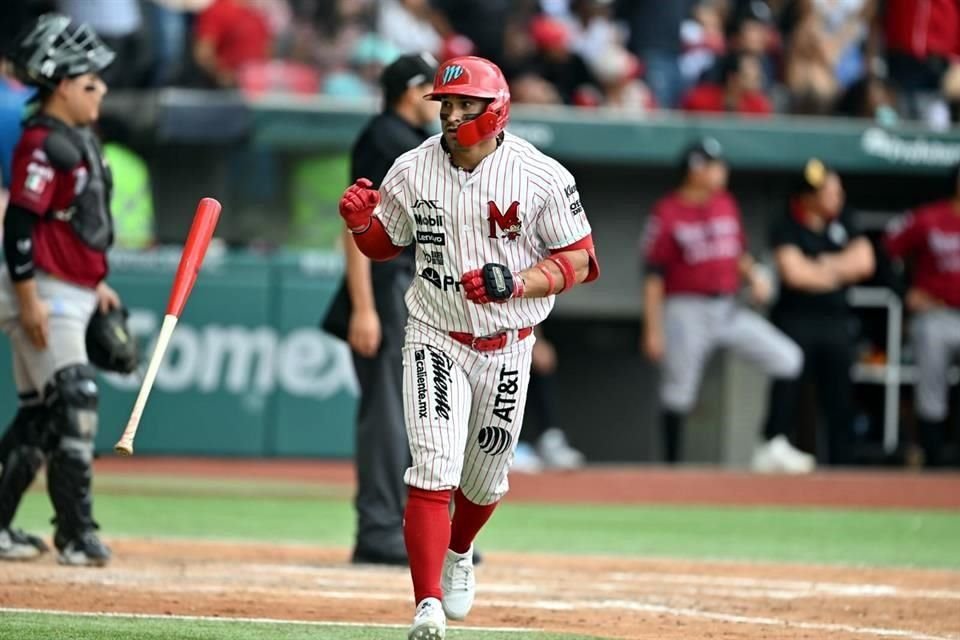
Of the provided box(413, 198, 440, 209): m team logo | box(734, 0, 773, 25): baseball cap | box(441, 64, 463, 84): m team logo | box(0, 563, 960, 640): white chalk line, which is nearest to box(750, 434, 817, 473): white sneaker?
box(734, 0, 773, 25): baseball cap

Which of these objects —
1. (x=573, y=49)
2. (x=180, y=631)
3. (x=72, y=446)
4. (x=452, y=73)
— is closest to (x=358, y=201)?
(x=452, y=73)

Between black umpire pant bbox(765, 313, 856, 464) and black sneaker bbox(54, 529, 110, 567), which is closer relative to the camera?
black sneaker bbox(54, 529, 110, 567)

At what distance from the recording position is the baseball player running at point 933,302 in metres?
13.7

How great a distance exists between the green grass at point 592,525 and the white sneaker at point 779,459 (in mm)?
938

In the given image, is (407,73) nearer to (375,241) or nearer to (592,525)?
(375,241)

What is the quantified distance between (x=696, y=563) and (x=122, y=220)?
18.9 feet

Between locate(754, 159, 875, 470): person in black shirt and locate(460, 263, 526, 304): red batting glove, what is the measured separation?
784cm

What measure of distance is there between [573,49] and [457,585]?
9.35 metres

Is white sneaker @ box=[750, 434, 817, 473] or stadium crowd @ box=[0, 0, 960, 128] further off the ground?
stadium crowd @ box=[0, 0, 960, 128]

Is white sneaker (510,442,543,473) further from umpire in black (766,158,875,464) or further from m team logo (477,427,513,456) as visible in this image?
m team logo (477,427,513,456)

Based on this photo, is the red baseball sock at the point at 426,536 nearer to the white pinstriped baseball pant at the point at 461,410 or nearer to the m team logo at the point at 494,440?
the white pinstriped baseball pant at the point at 461,410

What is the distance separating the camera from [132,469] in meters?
12.3

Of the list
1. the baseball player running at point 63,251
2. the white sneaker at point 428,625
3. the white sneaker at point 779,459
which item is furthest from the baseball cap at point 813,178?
the white sneaker at point 428,625

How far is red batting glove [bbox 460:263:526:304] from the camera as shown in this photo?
5285mm
